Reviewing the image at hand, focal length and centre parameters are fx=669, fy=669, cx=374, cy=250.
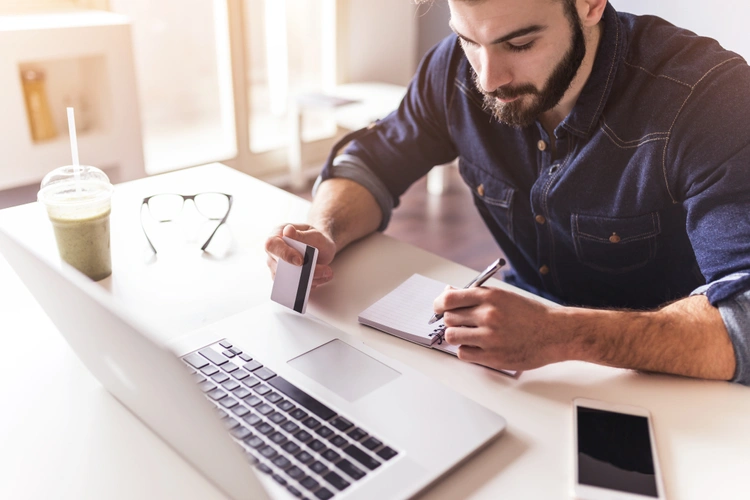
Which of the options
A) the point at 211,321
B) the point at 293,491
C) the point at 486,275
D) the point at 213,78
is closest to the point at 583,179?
the point at 486,275

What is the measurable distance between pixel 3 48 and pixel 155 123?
915 millimetres

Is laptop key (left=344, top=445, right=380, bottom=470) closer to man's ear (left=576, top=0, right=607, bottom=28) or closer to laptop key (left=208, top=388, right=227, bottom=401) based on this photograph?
laptop key (left=208, top=388, right=227, bottom=401)

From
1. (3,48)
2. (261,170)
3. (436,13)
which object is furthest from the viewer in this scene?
(436,13)

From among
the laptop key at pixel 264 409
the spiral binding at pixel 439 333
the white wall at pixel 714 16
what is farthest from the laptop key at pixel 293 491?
the white wall at pixel 714 16

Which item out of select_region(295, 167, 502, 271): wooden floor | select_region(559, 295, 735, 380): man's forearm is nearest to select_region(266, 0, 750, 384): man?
select_region(559, 295, 735, 380): man's forearm

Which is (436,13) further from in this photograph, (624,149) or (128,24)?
(624,149)

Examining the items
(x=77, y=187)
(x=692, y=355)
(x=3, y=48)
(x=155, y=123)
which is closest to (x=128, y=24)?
(x=3, y=48)

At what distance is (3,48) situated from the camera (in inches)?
83.6

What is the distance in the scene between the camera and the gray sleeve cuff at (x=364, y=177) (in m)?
1.26

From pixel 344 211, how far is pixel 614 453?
64cm

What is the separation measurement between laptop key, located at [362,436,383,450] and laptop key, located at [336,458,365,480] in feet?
0.10

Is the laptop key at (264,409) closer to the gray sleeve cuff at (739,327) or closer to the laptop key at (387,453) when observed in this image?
the laptop key at (387,453)

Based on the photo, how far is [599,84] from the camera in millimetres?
1071

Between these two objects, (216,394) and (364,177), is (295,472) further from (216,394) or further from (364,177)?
(364,177)
